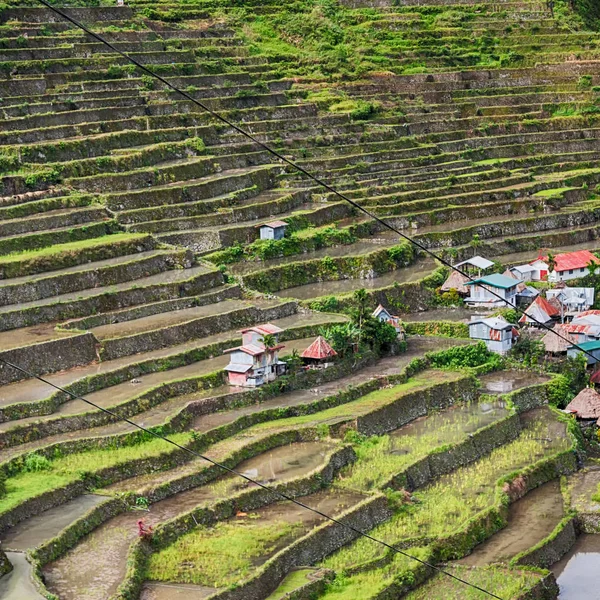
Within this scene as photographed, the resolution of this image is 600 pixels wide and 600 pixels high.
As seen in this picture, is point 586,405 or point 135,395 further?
point 586,405

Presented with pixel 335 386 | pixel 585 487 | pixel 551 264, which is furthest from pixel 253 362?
pixel 551 264

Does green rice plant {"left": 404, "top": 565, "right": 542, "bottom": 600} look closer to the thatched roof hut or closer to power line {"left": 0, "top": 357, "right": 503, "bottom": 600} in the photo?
power line {"left": 0, "top": 357, "right": 503, "bottom": 600}

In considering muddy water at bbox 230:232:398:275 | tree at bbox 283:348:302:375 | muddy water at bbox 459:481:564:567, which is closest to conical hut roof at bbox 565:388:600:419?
muddy water at bbox 459:481:564:567

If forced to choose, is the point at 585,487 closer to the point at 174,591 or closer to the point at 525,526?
the point at 525,526

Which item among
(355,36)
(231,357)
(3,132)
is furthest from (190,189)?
(355,36)

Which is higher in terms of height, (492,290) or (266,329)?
(266,329)
